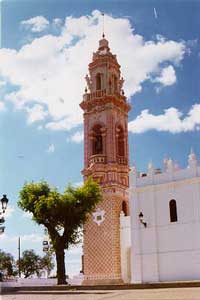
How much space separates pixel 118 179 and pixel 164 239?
8088 mm

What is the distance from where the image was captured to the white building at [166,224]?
96.8ft

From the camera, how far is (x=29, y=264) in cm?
6806

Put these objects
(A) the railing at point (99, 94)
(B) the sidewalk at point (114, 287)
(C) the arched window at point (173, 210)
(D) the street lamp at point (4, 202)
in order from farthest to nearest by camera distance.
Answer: (A) the railing at point (99, 94) → (C) the arched window at point (173, 210) → (B) the sidewalk at point (114, 287) → (D) the street lamp at point (4, 202)

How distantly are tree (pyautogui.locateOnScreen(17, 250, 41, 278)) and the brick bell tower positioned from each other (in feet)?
111

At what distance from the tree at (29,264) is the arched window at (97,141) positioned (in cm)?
3395

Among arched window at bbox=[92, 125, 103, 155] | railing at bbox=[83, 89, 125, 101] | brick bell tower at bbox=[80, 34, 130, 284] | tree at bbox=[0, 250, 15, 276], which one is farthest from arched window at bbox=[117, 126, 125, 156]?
tree at bbox=[0, 250, 15, 276]

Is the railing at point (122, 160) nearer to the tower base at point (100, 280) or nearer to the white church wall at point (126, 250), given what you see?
the white church wall at point (126, 250)

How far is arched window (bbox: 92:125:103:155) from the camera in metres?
39.3

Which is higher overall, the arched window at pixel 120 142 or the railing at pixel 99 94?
the railing at pixel 99 94

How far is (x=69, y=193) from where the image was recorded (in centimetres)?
3134

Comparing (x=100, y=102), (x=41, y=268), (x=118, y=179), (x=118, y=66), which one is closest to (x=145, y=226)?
(x=118, y=179)

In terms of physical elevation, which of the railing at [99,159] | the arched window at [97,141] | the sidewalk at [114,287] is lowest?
the sidewalk at [114,287]

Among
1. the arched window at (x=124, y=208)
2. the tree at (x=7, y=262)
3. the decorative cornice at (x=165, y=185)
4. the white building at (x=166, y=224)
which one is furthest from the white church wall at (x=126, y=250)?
the tree at (x=7, y=262)

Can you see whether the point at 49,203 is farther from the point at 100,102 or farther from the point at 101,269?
the point at 100,102
